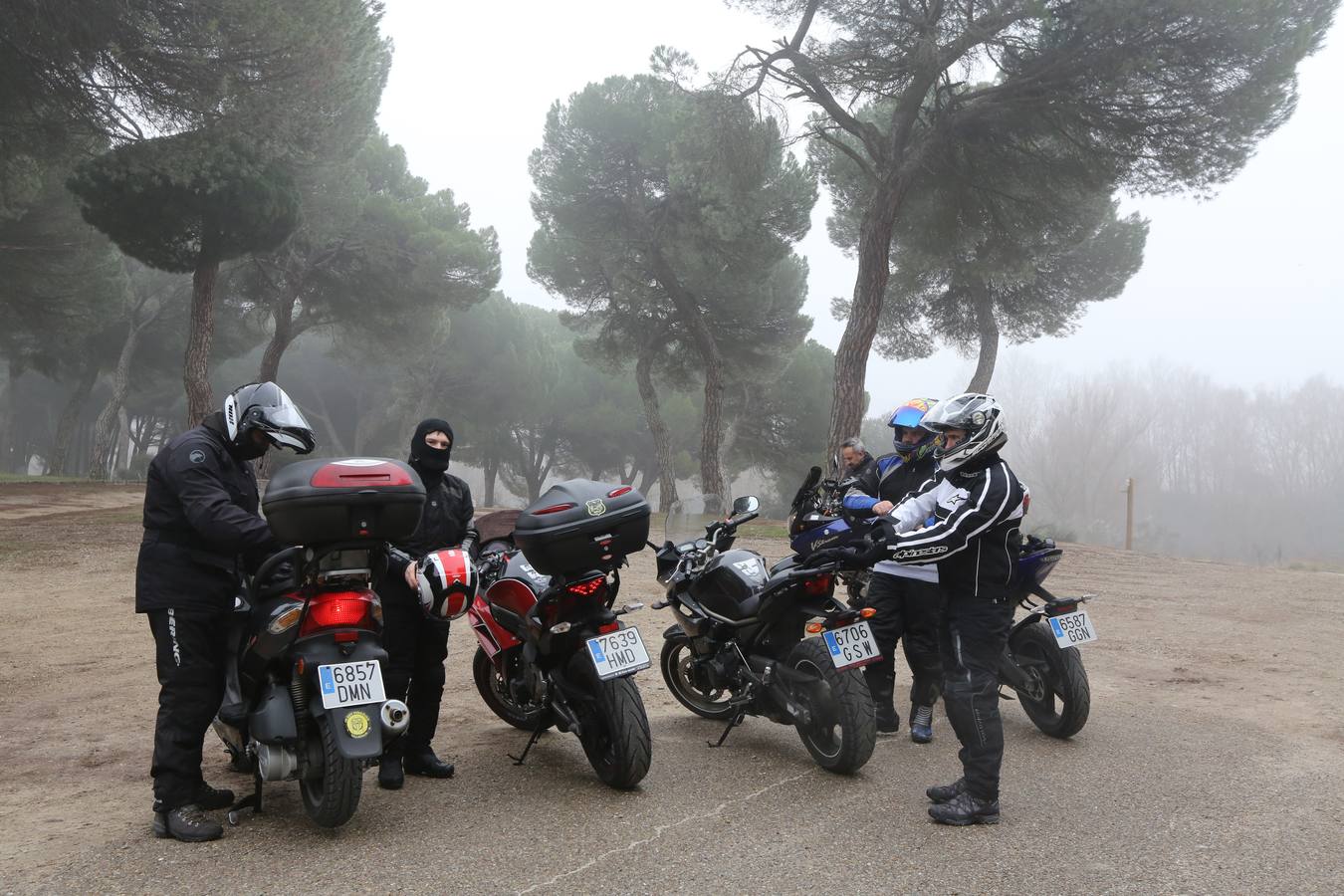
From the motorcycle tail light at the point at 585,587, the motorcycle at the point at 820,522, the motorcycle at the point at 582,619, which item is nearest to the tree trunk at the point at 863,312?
the motorcycle at the point at 820,522

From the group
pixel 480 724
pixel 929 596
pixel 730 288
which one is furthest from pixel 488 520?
pixel 730 288

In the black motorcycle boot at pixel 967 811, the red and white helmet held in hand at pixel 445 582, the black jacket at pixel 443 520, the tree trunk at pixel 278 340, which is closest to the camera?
the red and white helmet held in hand at pixel 445 582

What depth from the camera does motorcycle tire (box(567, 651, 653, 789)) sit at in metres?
3.90

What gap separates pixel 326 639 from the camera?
3.43 meters

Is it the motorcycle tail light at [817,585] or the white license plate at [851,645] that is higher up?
the motorcycle tail light at [817,585]

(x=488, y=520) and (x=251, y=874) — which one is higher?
(x=488, y=520)

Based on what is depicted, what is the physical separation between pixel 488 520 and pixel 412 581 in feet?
21.8

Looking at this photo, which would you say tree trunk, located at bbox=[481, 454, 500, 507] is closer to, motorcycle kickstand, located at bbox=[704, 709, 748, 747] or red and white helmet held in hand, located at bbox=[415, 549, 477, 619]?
motorcycle kickstand, located at bbox=[704, 709, 748, 747]

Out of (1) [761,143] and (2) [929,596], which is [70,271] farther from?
(2) [929,596]

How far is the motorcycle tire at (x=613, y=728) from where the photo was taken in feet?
12.8

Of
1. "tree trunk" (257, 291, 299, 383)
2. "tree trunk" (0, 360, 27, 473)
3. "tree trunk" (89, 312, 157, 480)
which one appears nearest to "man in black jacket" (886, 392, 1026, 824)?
"tree trunk" (257, 291, 299, 383)

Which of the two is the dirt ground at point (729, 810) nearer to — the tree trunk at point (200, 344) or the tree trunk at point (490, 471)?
the tree trunk at point (200, 344)

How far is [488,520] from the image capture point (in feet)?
33.4

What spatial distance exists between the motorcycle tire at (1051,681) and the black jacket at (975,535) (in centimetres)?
106
